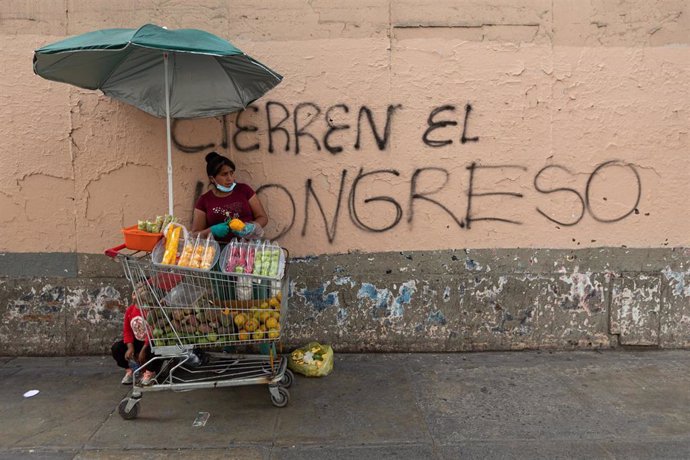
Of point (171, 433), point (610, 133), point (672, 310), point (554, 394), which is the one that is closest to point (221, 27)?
point (171, 433)

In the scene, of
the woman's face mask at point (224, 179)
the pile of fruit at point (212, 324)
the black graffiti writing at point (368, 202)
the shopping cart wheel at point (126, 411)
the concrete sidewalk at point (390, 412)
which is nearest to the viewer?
the concrete sidewalk at point (390, 412)

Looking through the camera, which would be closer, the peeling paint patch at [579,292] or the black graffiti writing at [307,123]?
the black graffiti writing at [307,123]

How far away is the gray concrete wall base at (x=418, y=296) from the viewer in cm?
451

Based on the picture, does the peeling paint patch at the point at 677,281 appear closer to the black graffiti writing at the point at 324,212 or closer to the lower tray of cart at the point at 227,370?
the black graffiti writing at the point at 324,212

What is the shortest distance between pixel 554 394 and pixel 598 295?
48.6 inches

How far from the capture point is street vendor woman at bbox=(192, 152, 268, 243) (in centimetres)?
391

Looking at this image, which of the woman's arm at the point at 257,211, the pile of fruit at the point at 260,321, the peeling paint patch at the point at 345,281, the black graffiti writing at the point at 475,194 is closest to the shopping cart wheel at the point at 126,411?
the pile of fruit at the point at 260,321

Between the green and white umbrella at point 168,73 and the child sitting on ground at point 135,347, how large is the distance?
829 millimetres

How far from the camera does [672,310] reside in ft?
15.0

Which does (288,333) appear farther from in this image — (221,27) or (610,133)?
(610,133)

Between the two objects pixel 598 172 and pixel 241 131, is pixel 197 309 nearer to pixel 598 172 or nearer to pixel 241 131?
pixel 241 131

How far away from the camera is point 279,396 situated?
140 inches

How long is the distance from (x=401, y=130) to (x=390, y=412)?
233 cm

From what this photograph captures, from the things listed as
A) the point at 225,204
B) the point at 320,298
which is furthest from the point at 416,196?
the point at 225,204
